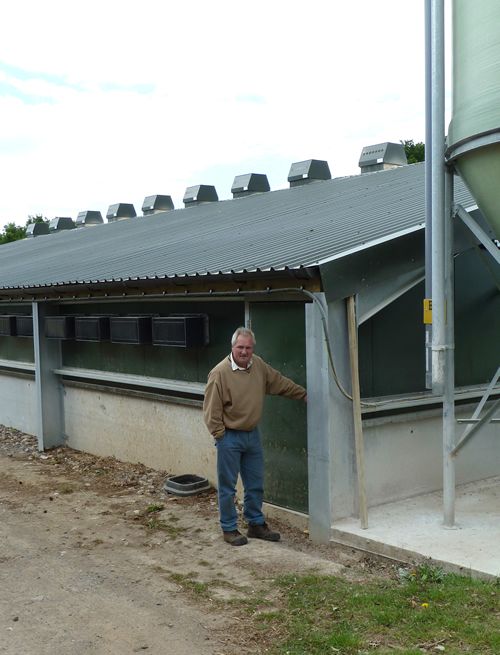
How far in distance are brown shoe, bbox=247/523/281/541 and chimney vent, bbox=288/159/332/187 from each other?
27.8 ft

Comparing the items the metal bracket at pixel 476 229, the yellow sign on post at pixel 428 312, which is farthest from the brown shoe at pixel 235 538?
the metal bracket at pixel 476 229

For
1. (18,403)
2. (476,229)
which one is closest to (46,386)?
(18,403)

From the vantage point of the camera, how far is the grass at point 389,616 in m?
4.51

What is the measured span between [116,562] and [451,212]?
3.97 meters

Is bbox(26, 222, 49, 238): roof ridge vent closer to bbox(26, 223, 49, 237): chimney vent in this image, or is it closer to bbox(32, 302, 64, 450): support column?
bbox(26, 223, 49, 237): chimney vent

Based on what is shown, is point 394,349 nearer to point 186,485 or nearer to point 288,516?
point 288,516

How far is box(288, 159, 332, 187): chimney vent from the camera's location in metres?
13.9

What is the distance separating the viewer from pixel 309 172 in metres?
13.8

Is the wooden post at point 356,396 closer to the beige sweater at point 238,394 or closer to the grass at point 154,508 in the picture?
the beige sweater at point 238,394

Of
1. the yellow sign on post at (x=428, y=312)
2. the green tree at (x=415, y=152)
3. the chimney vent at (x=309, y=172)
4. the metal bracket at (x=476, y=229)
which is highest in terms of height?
the green tree at (x=415, y=152)

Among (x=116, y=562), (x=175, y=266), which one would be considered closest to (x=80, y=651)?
(x=116, y=562)

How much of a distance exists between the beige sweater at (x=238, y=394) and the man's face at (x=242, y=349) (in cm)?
11

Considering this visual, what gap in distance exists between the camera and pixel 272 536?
6.58 meters

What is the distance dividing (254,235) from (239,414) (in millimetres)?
3132
